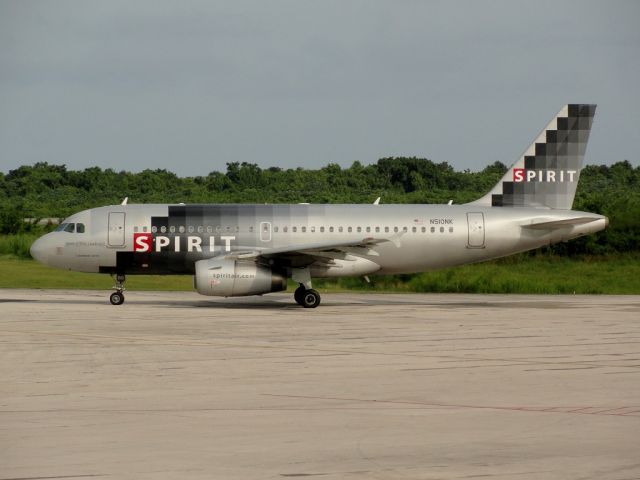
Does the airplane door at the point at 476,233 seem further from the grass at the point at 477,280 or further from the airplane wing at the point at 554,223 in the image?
the grass at the point at 477,280

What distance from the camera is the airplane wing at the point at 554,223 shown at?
37625 mm

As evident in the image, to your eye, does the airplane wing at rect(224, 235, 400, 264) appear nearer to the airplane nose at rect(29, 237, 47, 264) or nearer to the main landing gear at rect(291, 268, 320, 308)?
the main landing gear at rect(291, 268, 320, 308)

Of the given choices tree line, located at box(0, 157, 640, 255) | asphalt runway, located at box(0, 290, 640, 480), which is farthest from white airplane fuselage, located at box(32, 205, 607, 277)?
tree line, located at box(0, 157, 640, 255)

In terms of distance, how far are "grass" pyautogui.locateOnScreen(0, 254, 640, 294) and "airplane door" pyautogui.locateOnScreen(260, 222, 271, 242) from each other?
1100 centimetres

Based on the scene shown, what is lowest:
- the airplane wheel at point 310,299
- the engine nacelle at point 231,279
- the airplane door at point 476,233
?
the airplane wheel at point 310,299

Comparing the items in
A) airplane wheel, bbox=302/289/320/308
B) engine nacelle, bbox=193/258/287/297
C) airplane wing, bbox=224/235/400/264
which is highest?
airplane wing, bbox=224/235/400/264

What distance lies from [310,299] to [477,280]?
14.9 meters

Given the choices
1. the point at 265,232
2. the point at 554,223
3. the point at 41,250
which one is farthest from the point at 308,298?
the point at 41,250

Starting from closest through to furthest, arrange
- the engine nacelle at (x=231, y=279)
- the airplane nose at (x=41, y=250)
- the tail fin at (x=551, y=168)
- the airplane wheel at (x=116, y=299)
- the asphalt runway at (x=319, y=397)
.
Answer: the asphalt runway at (x=319, y=397)
the engine nacelle at (x=231, y=279)
the airplane wheel at (x=116, y=299)
the airplane nose at (x=41, y=250)
the tail fin at (x=551, y=168)

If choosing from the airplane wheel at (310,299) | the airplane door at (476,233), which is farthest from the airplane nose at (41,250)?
the airplane door at (476,233)

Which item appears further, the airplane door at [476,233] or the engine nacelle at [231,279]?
the airplane door at [476,233]

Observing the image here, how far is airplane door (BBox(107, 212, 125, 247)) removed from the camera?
36.9 metres

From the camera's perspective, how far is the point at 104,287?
158 ft

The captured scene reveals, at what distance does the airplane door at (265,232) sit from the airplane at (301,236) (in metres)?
0.03
